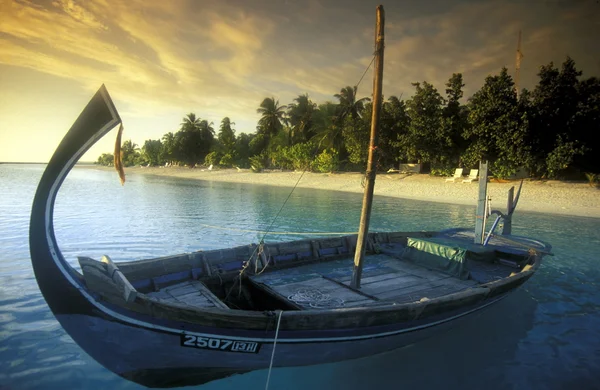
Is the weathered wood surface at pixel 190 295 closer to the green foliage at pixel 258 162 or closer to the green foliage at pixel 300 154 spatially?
the green foliage at pixel 300 154

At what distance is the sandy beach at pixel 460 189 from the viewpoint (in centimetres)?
2870

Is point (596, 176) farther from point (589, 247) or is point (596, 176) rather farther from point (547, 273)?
point (547, 273)

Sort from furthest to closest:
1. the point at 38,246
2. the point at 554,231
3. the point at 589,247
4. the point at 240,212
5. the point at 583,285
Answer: the point at 240,212, the point at 554,231, the point at 589,247, the point at 583,285, the point at 38,246

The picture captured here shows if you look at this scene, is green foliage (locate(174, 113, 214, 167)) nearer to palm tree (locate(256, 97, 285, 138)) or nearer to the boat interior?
palm tree (locate(256, 97, 285, 138))

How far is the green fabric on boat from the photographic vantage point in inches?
347

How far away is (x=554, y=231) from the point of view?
20984mm

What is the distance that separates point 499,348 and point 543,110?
3253 centimetres

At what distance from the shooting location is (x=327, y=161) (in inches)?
2092

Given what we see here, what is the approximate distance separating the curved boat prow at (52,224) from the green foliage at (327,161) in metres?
48.8

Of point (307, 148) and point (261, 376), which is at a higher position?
point (307, 148)

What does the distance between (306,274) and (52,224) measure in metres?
5.78

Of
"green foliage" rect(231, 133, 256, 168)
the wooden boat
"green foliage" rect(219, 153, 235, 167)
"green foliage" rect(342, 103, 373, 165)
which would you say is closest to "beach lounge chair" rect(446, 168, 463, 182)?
"green foliage" rect(342, 103, 373, 165)

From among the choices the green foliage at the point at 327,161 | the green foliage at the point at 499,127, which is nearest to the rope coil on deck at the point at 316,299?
the green foliage at the point at 499,127

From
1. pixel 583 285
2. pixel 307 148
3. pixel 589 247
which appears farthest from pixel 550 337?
pixel 307 148
